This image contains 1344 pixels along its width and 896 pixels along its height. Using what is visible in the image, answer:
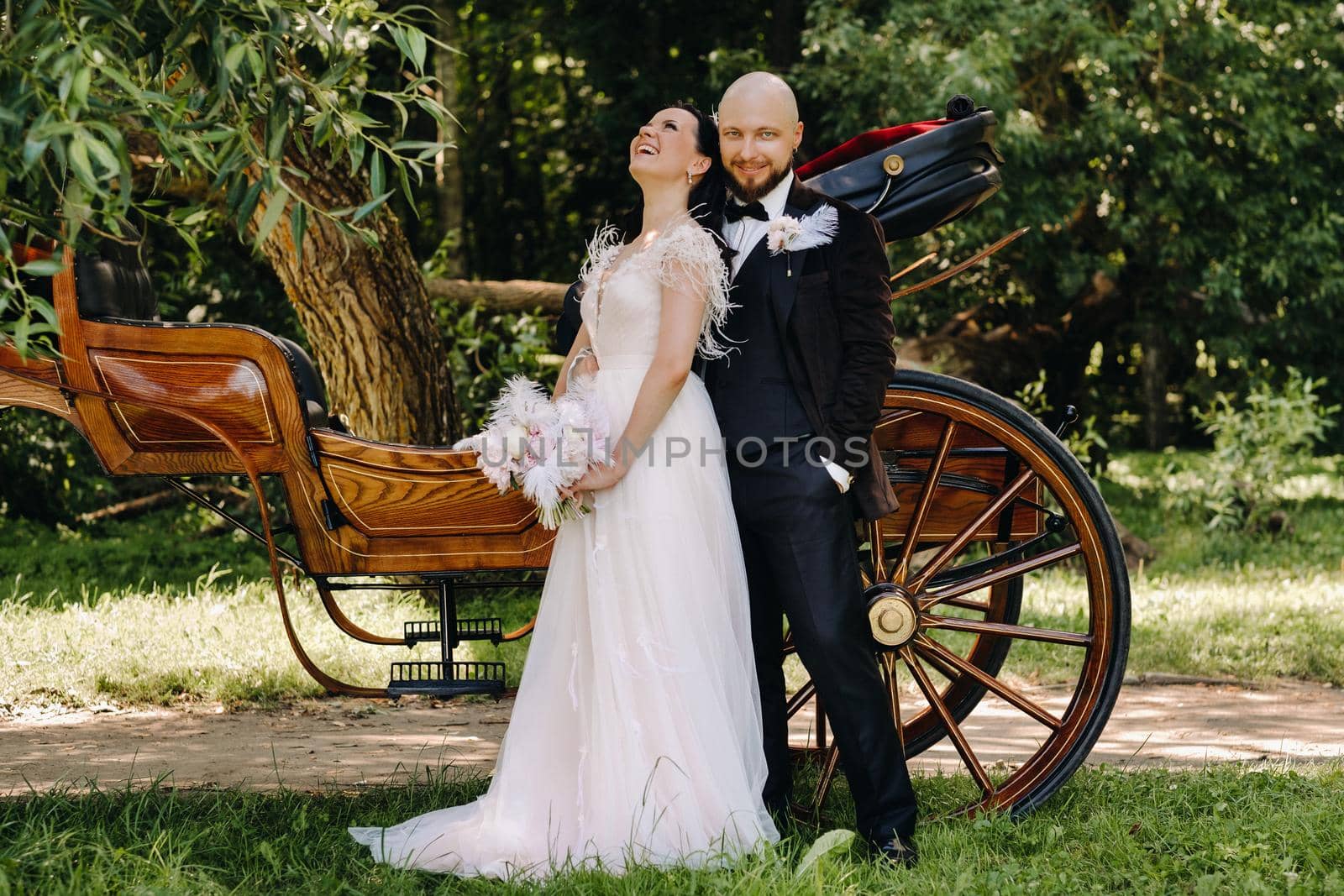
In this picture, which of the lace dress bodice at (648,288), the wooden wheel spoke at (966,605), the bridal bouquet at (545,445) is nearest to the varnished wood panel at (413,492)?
the bridal bouquet at (545,445)

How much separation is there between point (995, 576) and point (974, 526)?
0.15m

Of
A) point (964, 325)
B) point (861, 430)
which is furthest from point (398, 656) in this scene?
point (964, 325)

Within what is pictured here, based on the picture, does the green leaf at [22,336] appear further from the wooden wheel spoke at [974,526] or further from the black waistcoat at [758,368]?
the wooden wheel spoke at [974,526]

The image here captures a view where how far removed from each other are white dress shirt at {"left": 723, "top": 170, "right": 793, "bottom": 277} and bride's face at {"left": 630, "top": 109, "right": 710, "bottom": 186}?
0.51 ft

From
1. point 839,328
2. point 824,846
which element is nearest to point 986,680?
point 824,846

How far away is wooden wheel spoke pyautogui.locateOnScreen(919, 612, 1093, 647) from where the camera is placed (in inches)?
122

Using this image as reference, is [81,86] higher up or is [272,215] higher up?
[81,86]

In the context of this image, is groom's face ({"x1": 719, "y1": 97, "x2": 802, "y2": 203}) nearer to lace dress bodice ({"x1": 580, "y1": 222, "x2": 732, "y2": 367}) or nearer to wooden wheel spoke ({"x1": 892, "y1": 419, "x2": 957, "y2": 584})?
lace dress bodice ({"x1": 580, "y1": 222, "x2": 732, "y2": 367})

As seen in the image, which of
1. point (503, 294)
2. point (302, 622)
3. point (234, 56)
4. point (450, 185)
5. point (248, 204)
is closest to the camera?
point (234, 56)

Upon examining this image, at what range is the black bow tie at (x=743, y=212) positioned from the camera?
9.58ft

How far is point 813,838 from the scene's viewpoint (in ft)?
10.3

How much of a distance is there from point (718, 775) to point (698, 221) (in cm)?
134

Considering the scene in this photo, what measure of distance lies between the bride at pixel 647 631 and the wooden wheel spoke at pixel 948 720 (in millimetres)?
439

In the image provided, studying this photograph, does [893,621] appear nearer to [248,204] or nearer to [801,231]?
[801,231]
